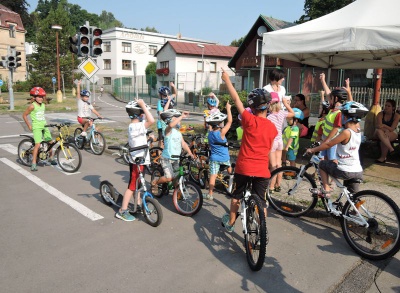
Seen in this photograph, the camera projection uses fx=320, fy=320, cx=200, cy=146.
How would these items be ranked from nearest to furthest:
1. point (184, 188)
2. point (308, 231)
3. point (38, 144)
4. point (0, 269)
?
point (0, 269) < point (308, 231) < point (184, 188) < point (38, 144)

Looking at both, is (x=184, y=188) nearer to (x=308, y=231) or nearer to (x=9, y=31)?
(x=308, y=231)

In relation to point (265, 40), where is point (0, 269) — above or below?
below

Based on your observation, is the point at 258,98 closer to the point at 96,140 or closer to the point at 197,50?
the point at 96,140

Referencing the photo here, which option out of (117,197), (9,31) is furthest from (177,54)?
(117,197)

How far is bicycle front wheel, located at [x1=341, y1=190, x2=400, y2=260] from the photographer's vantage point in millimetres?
3643

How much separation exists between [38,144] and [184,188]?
14.2 ft

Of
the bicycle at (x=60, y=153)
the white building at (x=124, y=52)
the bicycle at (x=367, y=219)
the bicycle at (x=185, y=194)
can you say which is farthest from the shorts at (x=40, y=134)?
the white building at (x=124, y=52)

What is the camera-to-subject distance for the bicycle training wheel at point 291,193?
487cm

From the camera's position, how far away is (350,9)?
6.71m

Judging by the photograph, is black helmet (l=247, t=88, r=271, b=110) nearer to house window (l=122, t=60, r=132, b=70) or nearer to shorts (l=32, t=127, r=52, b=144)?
shorts (l=32, t=127, r=52, b=144)

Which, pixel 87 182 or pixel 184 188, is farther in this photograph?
pixel 87 182

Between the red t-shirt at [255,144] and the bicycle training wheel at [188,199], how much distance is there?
1.31 m

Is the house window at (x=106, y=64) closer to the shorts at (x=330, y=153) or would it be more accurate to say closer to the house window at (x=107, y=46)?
the house window at (x=107, y=46)

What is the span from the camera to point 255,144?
11.8ft
